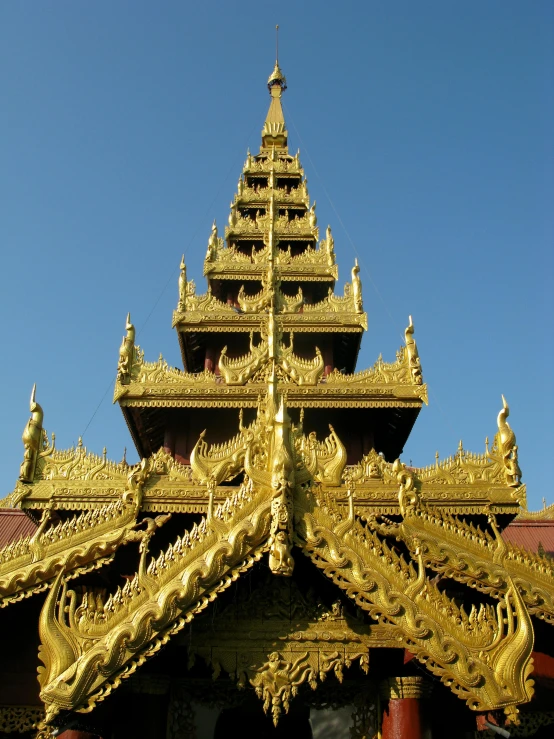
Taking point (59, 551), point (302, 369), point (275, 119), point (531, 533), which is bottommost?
point (59, 551)

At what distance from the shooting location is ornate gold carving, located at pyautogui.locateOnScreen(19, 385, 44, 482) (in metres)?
11.1

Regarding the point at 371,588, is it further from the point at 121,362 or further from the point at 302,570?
the point at 121,362

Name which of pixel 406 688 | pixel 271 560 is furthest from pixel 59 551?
pixel 406 688

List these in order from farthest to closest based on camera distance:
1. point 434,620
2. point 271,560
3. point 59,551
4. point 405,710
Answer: point 59,551 < point 405,710 < point 271,560 < point 434,620

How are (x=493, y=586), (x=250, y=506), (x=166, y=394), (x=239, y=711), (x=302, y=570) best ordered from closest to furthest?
1. (x=250, y=506)
2. (x=302, y=570)
3. (x=493, y=586)
4. (x=239, y=711)
5. (x=166, y=394)

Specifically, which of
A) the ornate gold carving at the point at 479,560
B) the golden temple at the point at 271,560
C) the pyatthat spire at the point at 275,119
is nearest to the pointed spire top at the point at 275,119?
the pyatthat spire at the point at 275,119

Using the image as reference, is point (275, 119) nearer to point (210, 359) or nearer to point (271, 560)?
point (210, 359)

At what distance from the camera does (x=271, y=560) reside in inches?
212

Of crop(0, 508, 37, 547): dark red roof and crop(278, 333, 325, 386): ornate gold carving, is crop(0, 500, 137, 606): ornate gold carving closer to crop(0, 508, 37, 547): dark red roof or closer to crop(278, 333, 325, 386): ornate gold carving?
crop(278, 333, 325, 386): ornate gold carving

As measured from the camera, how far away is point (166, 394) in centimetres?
1298

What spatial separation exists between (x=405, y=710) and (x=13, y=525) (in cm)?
1321

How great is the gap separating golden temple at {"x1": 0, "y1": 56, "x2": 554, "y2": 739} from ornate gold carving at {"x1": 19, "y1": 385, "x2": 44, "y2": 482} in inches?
1.2

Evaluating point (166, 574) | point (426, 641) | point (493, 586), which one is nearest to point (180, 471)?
point (493, 586)

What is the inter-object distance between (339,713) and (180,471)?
4.22 meters
